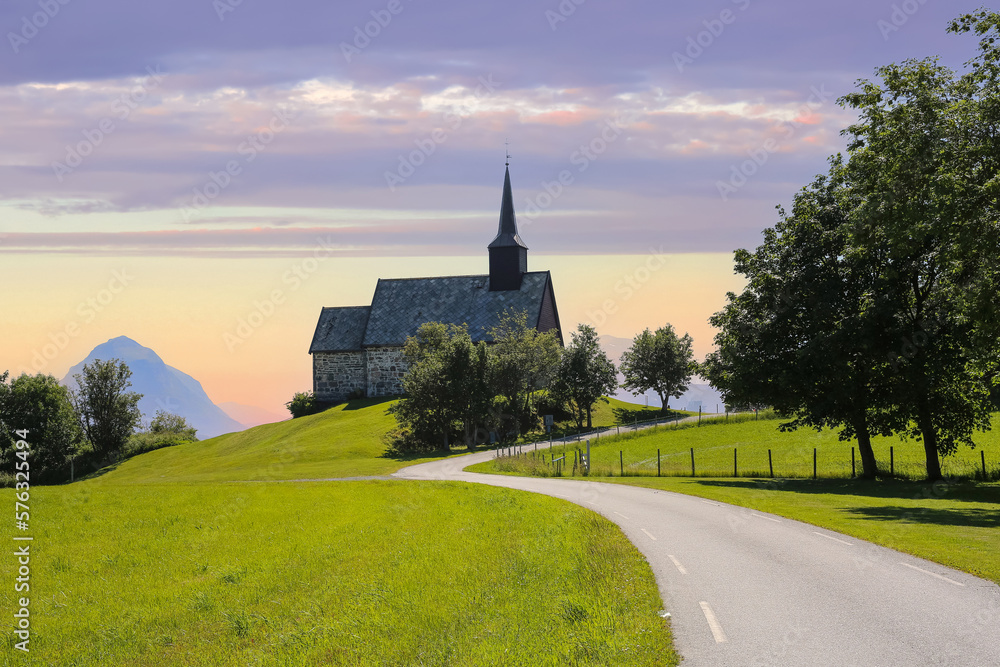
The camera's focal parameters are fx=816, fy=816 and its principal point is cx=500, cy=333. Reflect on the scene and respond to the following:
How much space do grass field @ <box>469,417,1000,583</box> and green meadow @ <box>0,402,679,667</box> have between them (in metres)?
6.77

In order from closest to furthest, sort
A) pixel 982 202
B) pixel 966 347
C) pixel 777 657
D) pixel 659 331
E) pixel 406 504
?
pixel 777 657 < pixel 982 202 < pixel 406 504 < pixel 966 347 < pixel 659 331

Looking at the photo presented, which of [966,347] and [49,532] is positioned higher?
[966,347]

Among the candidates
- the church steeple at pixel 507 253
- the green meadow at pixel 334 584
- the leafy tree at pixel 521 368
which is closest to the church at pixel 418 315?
the church steeple at pixel 507 253

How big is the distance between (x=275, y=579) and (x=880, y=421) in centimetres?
3206

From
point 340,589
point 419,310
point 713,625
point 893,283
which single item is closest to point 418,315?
point 419,310

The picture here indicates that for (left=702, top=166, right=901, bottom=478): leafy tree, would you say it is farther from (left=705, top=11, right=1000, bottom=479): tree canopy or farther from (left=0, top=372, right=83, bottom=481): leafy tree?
(left=0, top=372, right=83, bottom=481): leafy tree

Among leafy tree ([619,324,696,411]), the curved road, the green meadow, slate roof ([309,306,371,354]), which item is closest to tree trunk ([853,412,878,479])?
the green meadow

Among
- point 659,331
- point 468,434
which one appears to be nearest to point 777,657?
point 468,434

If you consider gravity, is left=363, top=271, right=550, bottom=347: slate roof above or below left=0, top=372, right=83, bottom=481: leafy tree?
above

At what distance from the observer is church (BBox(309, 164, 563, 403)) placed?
315ft

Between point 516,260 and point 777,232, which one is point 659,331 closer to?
point 516,260

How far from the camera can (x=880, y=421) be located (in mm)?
39562

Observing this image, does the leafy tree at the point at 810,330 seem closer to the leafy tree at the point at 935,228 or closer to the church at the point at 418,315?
the leafy tree at the point at 935,228

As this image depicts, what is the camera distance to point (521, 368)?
2970 inches
